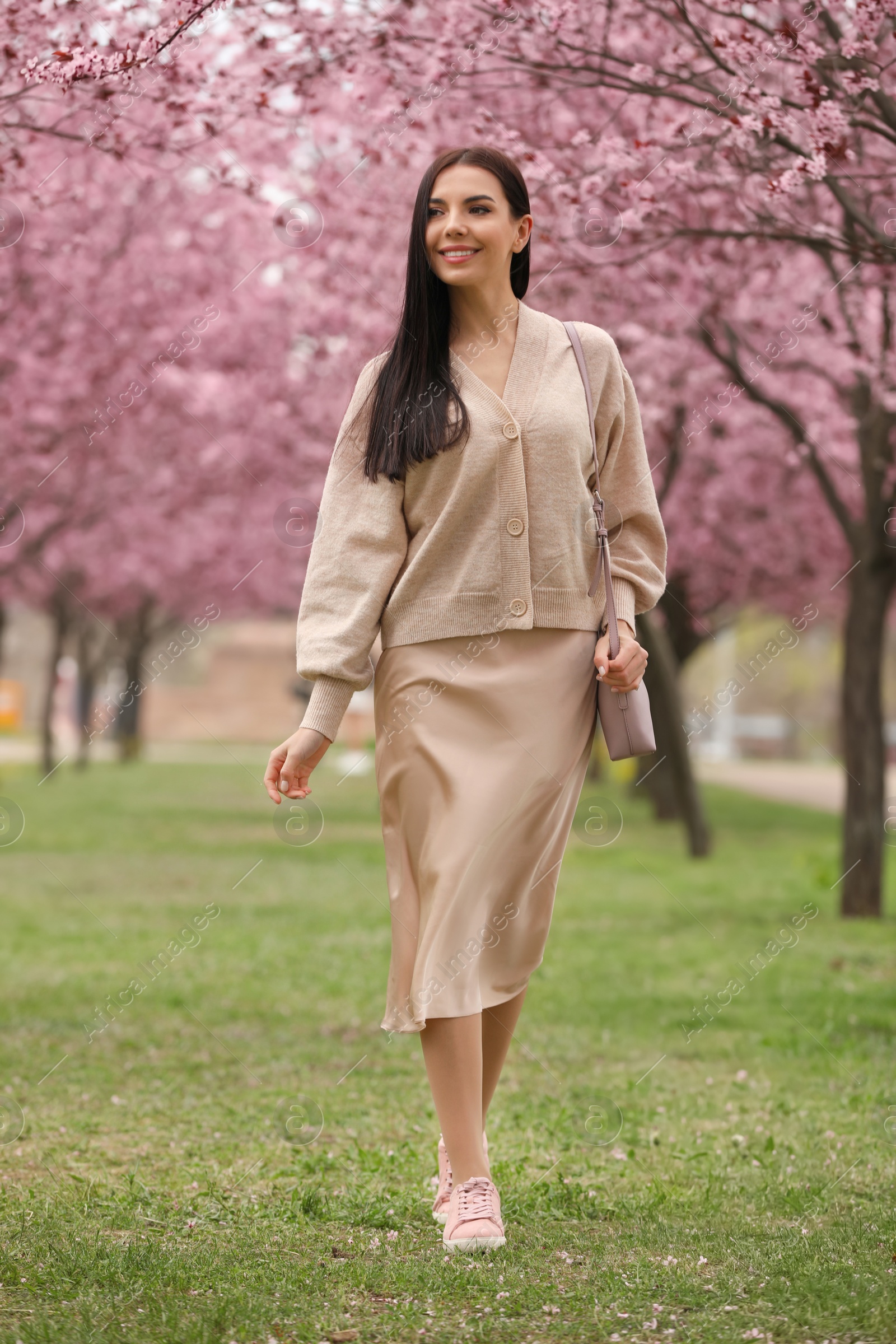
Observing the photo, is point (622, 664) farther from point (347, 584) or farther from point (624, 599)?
point (347, 584)

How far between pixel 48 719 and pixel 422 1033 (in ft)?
82.4

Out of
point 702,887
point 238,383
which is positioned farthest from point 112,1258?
point 238,383

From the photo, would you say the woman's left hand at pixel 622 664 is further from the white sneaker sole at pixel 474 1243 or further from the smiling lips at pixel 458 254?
the white sneaker sole at pixel 474 1243

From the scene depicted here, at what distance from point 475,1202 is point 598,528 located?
57.4 inches

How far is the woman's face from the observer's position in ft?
10.9

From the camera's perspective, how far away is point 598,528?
3367 mm

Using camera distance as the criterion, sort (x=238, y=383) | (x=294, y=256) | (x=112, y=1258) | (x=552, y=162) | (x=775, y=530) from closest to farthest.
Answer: (x=112, y=1258) < (x=552, y=162) < (x=294, y=256) < (x=238, y=383) < (x=775, y=530)

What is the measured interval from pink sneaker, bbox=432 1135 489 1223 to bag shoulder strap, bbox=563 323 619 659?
114cm

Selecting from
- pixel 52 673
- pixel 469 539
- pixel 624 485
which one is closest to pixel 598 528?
pixel 624 485

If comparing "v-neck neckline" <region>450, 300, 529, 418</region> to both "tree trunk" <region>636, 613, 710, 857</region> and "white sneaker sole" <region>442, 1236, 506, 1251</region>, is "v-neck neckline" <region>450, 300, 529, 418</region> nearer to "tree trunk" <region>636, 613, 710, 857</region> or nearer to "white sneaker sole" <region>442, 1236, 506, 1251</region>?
"white sneaker sole" <region>442, 1236, 506, 1251</region>

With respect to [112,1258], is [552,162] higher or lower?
higher

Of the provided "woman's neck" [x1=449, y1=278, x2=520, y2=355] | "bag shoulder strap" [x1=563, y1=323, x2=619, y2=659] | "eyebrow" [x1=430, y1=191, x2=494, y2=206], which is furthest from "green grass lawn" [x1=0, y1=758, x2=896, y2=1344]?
"eyebrow" [x1=430, y1=191, x2=494, y2=206]

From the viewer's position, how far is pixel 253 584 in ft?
92.0

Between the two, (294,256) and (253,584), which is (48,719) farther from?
(294,256)
